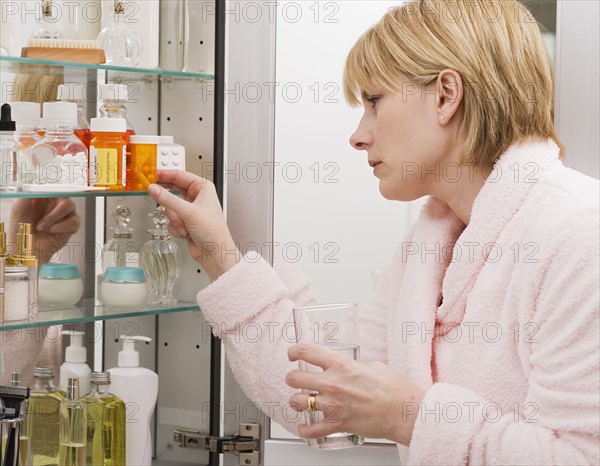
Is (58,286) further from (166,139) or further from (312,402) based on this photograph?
(312,402)

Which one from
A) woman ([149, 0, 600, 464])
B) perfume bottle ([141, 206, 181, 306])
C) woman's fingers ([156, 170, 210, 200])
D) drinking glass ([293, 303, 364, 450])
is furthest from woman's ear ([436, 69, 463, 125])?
perfume bottle ([141, 206, 181, 306])

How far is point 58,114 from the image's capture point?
1.27 m

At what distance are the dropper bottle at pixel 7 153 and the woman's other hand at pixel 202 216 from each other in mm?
195

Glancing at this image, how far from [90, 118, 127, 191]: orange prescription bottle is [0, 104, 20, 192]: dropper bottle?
11 centimetres

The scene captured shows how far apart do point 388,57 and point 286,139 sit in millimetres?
218

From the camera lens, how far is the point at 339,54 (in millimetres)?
1341

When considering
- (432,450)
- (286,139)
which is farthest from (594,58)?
(432,450)

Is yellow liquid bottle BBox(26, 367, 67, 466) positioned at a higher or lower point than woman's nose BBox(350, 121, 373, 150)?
lower

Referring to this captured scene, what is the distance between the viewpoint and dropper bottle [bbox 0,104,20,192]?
120 cm

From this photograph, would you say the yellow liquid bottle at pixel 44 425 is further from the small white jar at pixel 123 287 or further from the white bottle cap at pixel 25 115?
the white bottle cap at pixel 25 115

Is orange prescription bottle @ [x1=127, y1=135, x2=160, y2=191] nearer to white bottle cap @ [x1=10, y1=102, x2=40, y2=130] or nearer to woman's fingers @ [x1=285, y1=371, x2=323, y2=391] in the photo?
white bottle cap @ [x1=10, y1=102, x2=40, y2=130]

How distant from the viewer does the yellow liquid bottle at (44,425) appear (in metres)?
1.33

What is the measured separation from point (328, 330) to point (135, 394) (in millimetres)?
395

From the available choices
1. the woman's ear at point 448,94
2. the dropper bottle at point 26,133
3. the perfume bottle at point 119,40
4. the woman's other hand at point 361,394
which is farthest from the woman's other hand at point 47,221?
the woman's ear at point 448,94
